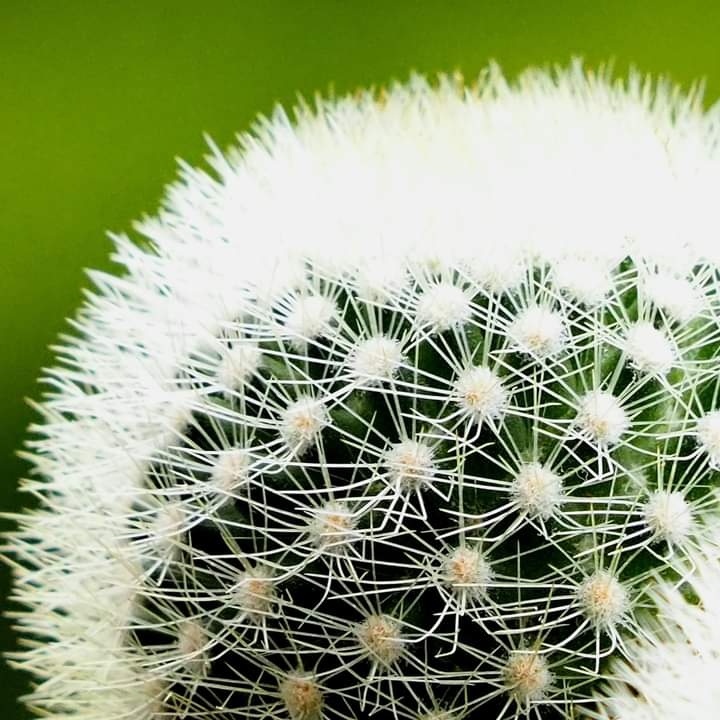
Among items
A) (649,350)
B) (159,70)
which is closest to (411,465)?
(649,350)

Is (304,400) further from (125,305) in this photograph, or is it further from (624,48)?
(624,48)

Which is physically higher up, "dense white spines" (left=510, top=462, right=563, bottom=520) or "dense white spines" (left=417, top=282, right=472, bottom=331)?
"dense white spines" (left=417, top=282, right=472, bottom=331)

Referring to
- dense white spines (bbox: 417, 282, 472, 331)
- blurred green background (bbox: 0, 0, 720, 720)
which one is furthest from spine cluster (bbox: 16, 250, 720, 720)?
blurred green background (bbox: 0, 0, 720, 720)

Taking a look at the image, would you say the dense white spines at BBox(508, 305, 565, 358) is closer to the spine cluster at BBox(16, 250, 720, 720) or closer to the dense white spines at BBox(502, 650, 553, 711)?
the spine cluster at BBox(16, 250, 720, 720)

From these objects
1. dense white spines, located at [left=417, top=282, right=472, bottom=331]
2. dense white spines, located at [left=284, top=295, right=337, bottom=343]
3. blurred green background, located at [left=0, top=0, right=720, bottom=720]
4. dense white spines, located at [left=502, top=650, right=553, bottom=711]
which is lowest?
dense white spines, located at [left=502, top=650, right=553, bottom=711]

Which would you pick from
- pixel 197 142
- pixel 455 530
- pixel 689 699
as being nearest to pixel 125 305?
pixel 455 530

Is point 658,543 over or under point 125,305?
under
